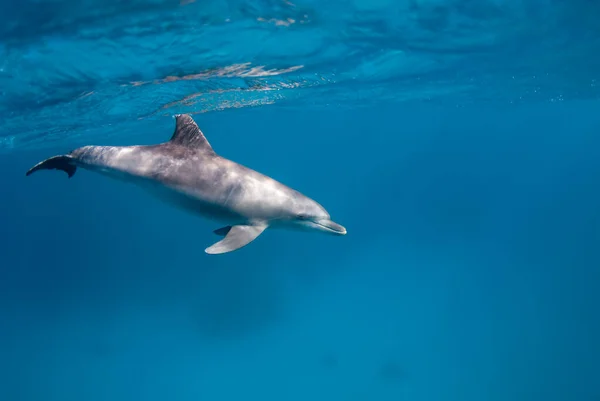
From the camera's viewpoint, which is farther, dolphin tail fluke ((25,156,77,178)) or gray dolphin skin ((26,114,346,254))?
dolphin tail fluke ((25,156,77,178))

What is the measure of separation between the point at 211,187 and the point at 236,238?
99cm

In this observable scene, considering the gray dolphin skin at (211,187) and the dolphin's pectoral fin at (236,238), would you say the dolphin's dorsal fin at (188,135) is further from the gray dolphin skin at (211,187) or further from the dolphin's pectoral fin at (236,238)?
the dolphin's pectoral fin at (236,238)

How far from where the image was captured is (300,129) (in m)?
46.9

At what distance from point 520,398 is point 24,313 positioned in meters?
35.1

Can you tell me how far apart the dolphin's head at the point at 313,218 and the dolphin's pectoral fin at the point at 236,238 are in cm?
63

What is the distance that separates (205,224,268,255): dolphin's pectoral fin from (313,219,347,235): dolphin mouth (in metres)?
0.98

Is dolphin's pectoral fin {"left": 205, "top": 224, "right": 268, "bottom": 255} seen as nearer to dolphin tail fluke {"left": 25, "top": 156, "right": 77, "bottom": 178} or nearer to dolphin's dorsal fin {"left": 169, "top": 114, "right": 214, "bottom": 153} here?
dolphin's dorsal fin {"left": 169, "top": 114, "right": 214, "bottom": 153}

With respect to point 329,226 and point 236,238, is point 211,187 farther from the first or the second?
point 329,226

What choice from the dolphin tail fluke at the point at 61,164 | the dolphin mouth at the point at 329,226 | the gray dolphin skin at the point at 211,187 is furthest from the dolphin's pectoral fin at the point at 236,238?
the dolphin tail fluke at the point at 61,164

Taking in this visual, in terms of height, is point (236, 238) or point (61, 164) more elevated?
point (61, 164)

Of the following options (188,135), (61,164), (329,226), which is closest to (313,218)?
(329,226)

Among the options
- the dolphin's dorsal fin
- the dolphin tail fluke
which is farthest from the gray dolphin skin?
the dolphin tail fluke

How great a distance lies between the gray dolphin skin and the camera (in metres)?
7.50

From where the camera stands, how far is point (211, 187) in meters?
7.48
